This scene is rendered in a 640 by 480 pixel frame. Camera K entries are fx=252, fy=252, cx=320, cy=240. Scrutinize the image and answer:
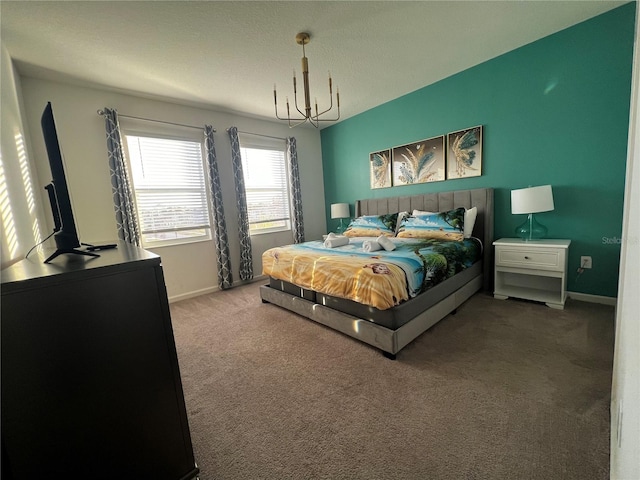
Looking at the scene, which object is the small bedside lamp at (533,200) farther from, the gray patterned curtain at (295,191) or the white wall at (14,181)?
the white wall at (14,181)

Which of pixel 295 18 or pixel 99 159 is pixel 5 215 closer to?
pixel 99 159

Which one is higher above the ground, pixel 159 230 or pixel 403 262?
pixel 159 230

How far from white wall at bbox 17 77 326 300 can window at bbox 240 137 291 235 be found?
20cm

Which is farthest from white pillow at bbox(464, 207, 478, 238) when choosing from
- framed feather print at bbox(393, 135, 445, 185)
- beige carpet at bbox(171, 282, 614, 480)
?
beige carpet at bbox(171, 282, 614, 480)

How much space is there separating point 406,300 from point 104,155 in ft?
12.0

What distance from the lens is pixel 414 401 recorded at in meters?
1.47

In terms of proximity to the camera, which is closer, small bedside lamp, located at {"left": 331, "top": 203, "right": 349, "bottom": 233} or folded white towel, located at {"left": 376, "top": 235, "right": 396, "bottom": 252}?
folded white towel, located at {"left": 376, "top": 235, "right": 396, "bottom": 252}

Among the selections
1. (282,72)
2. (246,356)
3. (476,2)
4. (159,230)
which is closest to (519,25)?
(476,2)

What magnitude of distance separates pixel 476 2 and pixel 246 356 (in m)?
3.38

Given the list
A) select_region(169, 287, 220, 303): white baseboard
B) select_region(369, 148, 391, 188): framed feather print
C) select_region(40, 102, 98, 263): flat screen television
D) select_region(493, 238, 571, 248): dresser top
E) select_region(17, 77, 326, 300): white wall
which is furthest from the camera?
select_region(369, 148, 391, 188): framed feather print

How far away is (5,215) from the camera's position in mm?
1456

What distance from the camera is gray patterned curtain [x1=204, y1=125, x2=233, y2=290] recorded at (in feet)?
11.8

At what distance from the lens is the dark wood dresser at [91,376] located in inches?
29.1

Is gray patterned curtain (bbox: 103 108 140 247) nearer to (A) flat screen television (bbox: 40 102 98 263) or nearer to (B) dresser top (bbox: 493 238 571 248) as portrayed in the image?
(A) flat screen television (bbox: 40 102 98 263)
